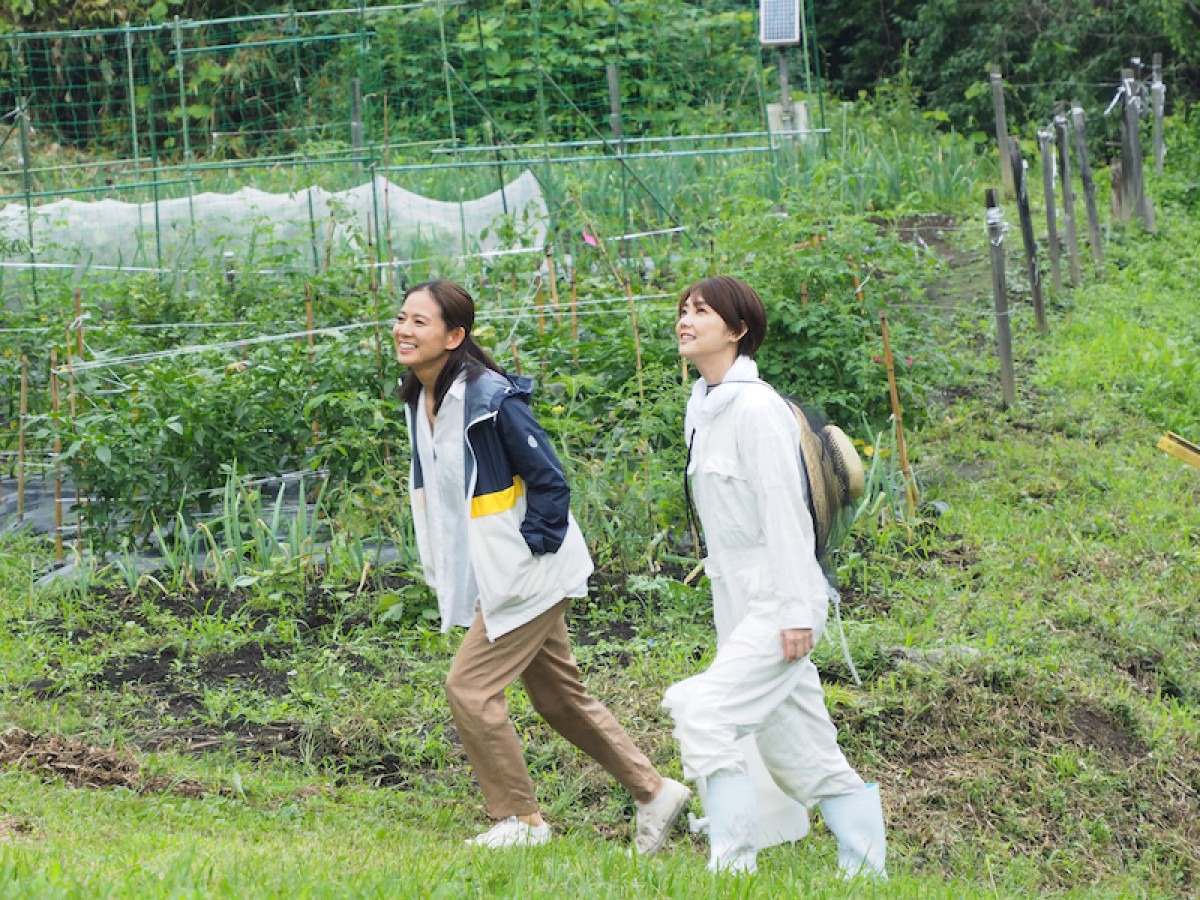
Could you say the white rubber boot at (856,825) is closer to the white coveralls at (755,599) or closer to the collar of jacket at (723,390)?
the white coveralls at (755,599)

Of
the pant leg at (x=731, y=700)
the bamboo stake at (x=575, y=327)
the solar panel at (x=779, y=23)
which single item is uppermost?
the solar panel at (x=779, y=23)

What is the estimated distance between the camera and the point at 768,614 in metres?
4.04

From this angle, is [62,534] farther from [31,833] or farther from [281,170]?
[281,170]

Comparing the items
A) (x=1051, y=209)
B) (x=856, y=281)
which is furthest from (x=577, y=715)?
(x=1051, y=209)

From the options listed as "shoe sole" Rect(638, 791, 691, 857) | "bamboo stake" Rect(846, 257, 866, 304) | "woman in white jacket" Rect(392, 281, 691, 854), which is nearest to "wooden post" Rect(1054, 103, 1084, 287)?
"bamboo stake" Rect(846, 257, 866, 304)

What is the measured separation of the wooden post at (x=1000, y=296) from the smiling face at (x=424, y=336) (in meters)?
5.08

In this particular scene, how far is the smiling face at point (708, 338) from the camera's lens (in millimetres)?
4195

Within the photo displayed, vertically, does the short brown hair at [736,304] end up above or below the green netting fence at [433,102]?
below

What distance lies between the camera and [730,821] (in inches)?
159

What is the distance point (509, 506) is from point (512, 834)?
0.94 meters

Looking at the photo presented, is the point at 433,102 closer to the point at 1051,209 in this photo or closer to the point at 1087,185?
the point at 1087,185

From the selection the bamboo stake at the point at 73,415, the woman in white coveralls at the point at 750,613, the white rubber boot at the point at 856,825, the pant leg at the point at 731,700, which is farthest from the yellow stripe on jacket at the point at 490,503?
the bamboo stake at the point at 73,415

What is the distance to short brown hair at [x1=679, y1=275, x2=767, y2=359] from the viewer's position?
13.8 feet

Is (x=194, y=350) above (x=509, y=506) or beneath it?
above
